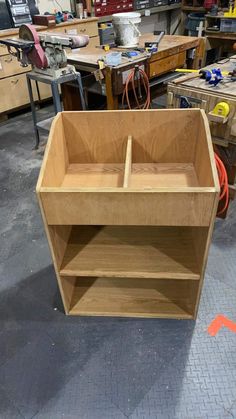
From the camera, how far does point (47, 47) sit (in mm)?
2480

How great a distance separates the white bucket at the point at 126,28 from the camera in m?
2.75

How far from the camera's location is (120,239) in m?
1.46

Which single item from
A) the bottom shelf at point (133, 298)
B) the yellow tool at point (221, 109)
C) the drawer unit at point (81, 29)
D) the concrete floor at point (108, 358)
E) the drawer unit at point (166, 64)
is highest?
the drawer unit at point (81, 29)

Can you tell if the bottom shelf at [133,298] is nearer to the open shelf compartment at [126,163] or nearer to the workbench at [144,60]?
the open shelf compartment at [126,163]

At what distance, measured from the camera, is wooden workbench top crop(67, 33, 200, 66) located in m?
2.73

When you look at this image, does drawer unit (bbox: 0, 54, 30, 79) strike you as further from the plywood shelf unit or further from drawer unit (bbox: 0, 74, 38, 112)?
the plywood shelf unit

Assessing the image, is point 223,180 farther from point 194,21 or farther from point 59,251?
point 194,21

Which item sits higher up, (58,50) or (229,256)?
(58,50)

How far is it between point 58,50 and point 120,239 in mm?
1769

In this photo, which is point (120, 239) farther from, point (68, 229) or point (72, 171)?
point (72, 171)

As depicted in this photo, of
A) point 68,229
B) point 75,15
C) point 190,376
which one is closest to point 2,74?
point 75,15

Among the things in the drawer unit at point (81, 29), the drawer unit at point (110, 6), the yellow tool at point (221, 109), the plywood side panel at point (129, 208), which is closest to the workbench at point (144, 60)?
the drawer unit at point (81, 29)

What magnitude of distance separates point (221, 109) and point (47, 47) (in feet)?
5.21

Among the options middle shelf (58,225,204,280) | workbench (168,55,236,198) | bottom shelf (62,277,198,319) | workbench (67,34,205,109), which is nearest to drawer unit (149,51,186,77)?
workbench (67,34,205,109)
